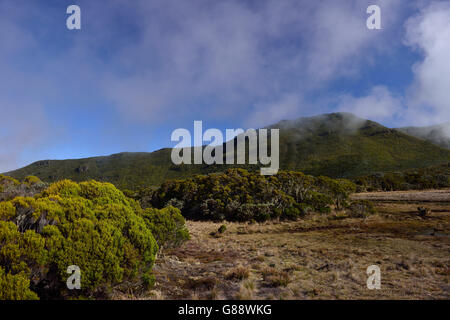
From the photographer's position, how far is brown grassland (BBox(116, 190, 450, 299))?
21.0ft

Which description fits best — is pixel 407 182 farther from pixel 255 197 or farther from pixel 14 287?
pixel 14 287

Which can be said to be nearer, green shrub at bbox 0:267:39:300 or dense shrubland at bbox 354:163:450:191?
green shrub at bbox 0:267:39:300

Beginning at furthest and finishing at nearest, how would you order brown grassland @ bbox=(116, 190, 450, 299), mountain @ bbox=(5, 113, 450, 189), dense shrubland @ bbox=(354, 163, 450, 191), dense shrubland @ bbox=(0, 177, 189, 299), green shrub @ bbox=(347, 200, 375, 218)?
mountain @ bbox=(5, 113, 450, 189), dense shrubland @ bbox=(354, 163, 450, 191), green shrub @ bbox=(347, 200, 375, 218), brown grassland @ bbox=(116, 190, 450, 299), dense shrubland @ bbox=(0, 177, 189, 299)

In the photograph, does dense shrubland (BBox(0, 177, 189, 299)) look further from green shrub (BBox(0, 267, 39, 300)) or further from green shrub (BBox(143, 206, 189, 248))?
green shrub (BBox(143, 206, 189, 248))

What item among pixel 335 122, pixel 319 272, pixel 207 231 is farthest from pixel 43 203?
pixel 335 122

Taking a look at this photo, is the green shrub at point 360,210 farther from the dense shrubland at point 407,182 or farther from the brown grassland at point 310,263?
the dense shrubland at point 407,182

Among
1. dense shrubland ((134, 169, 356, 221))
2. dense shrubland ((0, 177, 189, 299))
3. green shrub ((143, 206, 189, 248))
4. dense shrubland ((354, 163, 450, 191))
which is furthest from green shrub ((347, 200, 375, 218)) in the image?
dense shrubland ((354, 163, 450, 191))

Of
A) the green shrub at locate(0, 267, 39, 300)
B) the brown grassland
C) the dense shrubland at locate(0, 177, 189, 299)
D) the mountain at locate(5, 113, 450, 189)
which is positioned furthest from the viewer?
the mountain at locate(5, 113, 450, 189)

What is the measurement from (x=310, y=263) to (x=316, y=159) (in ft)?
342

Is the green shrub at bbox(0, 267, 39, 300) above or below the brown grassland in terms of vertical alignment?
above

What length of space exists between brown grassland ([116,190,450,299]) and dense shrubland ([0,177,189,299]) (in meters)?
0.96

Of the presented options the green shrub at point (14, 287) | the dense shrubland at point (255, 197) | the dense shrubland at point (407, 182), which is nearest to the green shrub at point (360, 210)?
the dense shrubland at point (255, 197)

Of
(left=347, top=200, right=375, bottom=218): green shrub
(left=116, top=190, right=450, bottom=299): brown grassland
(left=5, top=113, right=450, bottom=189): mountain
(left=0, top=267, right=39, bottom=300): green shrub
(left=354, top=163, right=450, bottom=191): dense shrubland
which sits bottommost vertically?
(left=116, top=190, right=450, bottom=299): brown grassland

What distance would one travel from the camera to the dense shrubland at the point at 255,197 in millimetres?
21609
